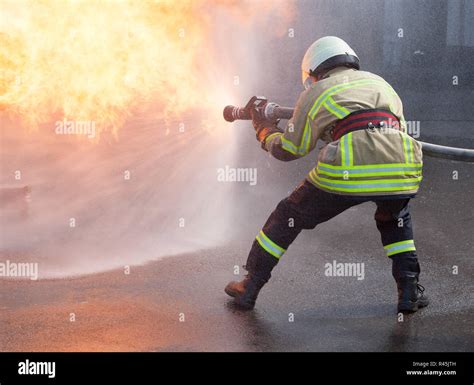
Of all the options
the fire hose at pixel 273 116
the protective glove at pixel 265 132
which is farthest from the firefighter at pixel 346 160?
the fire hose at pixel 273 116

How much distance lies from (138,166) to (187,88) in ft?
8.35

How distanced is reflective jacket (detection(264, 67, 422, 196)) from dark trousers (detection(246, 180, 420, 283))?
0.43ft

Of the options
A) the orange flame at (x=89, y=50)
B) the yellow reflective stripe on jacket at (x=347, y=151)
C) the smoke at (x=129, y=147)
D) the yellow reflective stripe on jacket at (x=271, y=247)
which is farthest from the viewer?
the smoke at (x=129, y=147)

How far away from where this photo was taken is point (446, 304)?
14.8 ft

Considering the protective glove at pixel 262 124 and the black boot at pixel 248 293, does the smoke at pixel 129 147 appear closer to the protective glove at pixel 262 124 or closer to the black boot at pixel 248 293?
the black boot at pixel 248 293

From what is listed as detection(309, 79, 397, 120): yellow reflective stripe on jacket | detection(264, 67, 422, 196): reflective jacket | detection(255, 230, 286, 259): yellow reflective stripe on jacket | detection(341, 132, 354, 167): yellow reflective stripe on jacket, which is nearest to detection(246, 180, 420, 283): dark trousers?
detection(255, 230, 286, 259): yellow reflective stripe on jacket

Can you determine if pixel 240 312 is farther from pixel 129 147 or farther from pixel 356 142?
pixel 129 147

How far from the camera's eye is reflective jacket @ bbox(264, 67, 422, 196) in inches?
156

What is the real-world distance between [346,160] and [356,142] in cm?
12

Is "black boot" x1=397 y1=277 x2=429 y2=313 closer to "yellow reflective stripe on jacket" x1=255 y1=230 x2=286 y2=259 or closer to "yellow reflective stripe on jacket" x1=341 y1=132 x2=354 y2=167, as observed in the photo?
"yellow reflective stripe on jacket" x1=255 y1=230 x2=286 y2=259

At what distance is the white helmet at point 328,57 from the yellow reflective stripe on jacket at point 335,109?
327 millimetres

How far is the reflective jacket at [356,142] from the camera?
156 inches

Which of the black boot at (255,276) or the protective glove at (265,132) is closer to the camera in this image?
the black boot at (255,276)
